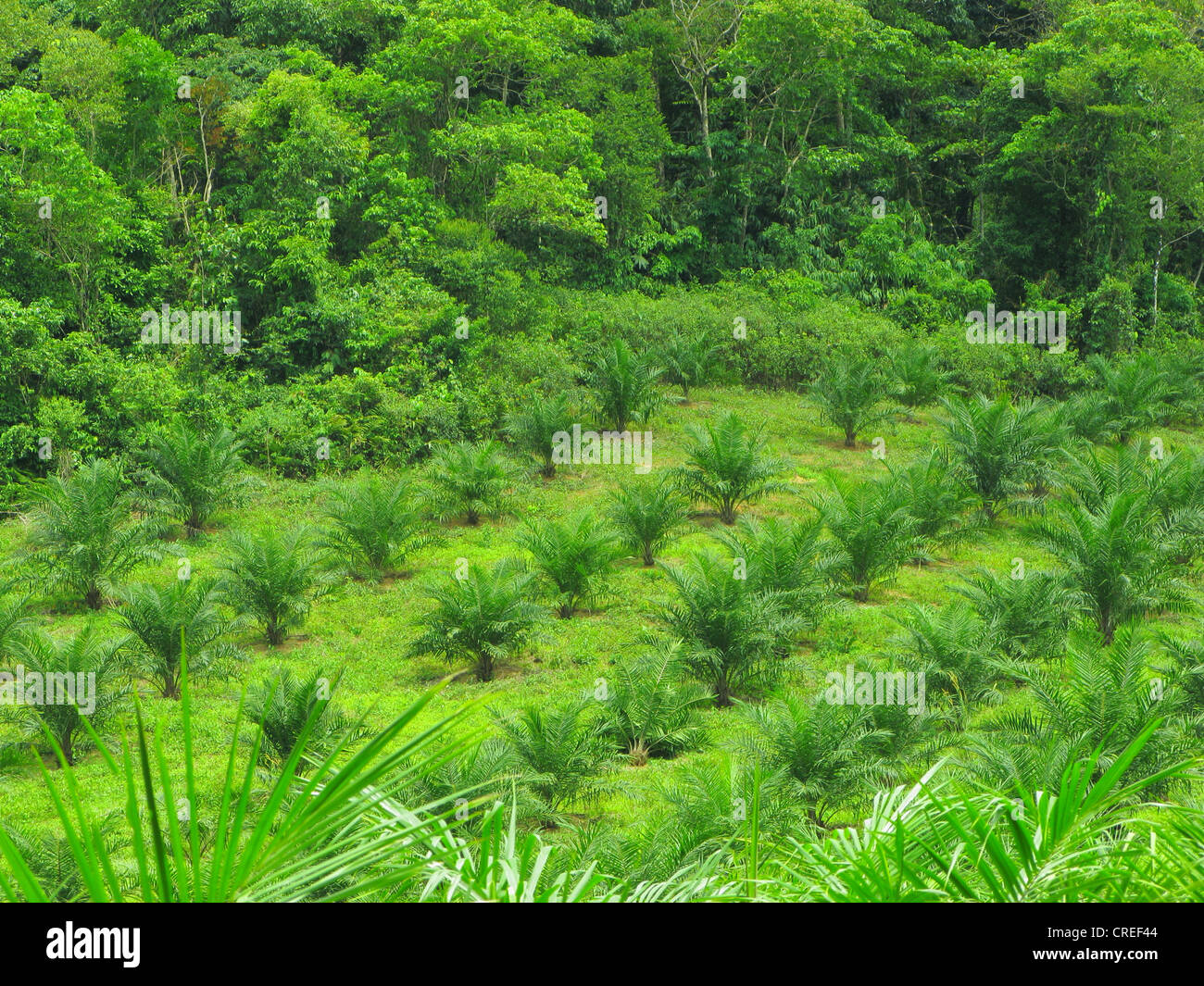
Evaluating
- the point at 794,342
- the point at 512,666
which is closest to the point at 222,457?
the point at 512,666

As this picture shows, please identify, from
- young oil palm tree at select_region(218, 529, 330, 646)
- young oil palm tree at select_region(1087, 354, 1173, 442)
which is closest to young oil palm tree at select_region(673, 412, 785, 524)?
young oil palm tree at select_region(218, 529, 330, 646)

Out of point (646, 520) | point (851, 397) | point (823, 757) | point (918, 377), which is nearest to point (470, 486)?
point (646, 520)

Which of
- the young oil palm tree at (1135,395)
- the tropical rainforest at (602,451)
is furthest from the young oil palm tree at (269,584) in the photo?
the young oil palm tree at (1135,395)

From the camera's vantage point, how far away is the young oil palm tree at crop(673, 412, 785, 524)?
13945 millimetres

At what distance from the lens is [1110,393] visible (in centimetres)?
1895

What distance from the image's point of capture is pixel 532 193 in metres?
19.1

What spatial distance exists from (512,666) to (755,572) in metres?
2.46

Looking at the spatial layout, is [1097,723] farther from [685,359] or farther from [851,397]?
[685,359]

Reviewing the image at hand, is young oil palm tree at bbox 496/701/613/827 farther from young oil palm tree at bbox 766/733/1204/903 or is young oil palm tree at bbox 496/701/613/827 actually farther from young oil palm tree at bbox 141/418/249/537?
young oil palm tree at bbox 141/418/249/537

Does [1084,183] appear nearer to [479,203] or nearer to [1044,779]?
[479,203]

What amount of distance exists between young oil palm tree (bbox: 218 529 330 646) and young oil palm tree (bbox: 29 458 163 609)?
1311 mm

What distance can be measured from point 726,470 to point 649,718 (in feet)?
18.4

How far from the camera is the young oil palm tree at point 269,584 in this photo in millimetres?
11078

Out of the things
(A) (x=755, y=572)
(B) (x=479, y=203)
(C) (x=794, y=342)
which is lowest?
(A) (x=755, y=572)
